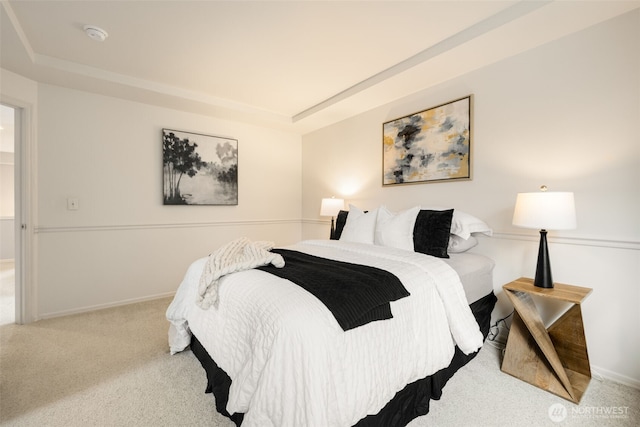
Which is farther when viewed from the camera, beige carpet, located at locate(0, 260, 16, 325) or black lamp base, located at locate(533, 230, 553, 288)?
beige carpet, located at locate(0, 260, 16, 325)

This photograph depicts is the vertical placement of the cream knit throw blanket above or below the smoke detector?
below

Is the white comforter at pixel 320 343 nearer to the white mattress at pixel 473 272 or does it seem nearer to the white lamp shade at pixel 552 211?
the white mattress at pixel 473 272

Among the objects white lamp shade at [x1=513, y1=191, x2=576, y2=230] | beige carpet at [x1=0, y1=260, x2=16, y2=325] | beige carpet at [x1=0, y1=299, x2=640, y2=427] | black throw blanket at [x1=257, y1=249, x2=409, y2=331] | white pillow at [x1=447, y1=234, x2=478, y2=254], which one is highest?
white lamp shade at [x1=513, y1=191, x2=576, y2=230]

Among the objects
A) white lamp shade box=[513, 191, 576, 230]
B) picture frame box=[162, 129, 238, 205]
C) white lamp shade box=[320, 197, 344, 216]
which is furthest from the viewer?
white lamp shade box=[320, 197, 344, 216]

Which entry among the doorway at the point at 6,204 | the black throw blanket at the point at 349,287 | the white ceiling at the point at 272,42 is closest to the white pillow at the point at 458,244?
the black throw blanket at the point at 349,287

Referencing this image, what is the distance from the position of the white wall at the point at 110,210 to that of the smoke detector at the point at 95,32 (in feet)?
3.61

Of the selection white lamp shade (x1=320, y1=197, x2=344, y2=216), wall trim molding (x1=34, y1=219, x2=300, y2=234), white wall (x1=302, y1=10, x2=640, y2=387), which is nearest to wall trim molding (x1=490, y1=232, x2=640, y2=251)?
white wall (x1=302, y1=10, x2=640, y2=387)

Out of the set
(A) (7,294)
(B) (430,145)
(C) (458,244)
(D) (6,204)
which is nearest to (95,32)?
(B) (430,145)

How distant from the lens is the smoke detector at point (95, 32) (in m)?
2.03

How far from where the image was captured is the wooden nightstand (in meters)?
1.73

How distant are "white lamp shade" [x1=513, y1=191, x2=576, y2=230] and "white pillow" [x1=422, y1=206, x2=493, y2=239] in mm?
480

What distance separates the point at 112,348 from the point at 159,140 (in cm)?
226

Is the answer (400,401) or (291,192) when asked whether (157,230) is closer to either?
(291,192)

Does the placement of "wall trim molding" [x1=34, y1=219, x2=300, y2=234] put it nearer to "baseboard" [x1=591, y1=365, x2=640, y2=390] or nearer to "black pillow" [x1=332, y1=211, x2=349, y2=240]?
"black pillow" [x1=332, y1=211, x2=349, y2=240]
